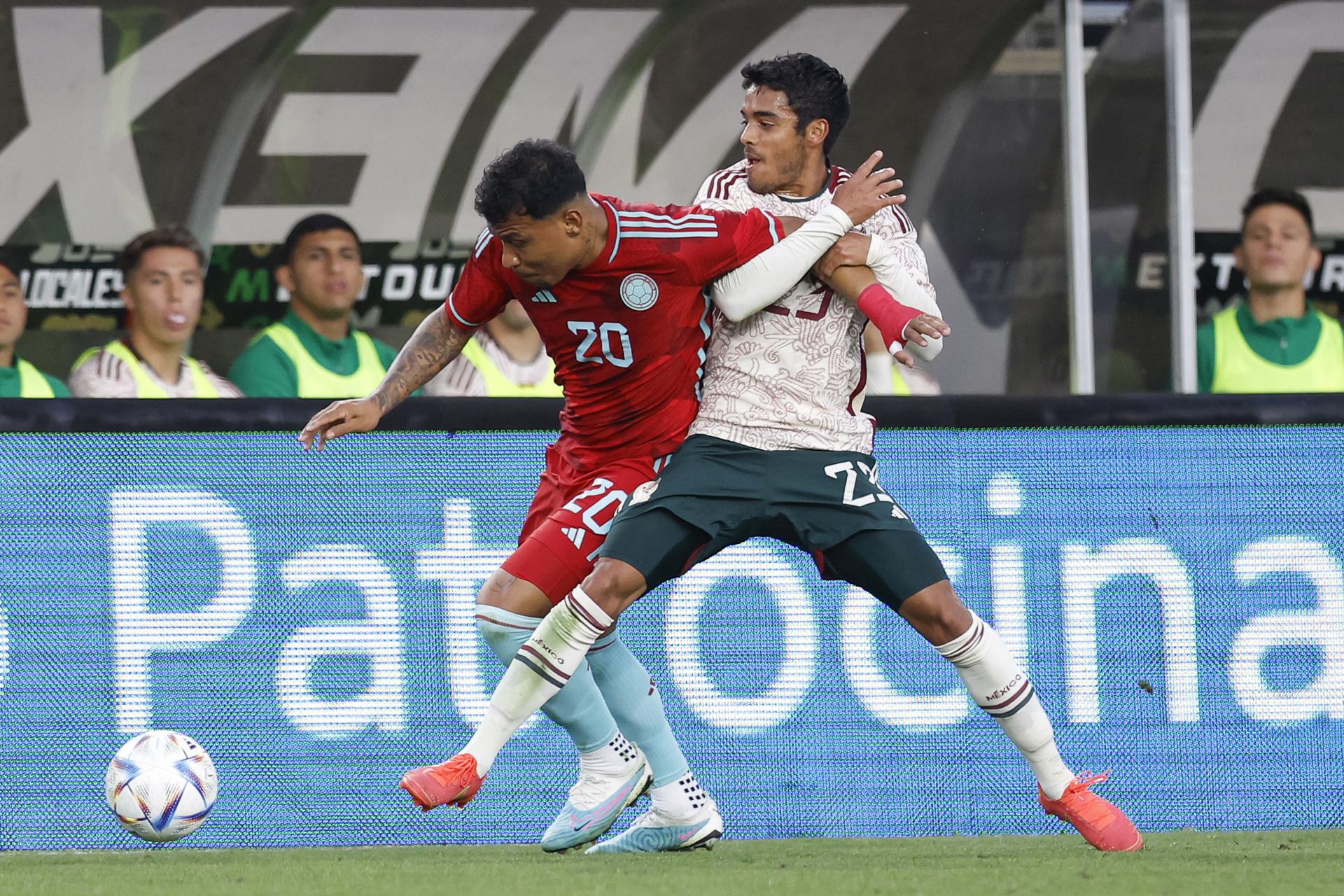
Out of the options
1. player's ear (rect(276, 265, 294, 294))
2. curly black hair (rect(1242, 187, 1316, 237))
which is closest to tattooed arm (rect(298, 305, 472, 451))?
player's ear (rect(276, 265, 294, 294))

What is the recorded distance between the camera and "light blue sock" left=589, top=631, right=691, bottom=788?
16.2ft

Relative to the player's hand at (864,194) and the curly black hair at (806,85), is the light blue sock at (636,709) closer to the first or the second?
the player's hand at (864,194)

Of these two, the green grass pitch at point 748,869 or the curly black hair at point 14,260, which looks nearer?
the green grass pitch at point 748,869

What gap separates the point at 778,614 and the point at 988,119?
3.39 meters

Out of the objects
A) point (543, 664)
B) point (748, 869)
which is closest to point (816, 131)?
point (543, 664)

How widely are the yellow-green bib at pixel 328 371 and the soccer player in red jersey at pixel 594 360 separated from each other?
247 cm

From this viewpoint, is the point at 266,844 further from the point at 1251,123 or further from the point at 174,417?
the point at 1251,123

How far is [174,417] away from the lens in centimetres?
550

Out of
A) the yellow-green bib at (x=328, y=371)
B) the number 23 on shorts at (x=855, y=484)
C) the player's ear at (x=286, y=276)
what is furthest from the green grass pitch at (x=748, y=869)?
the player's ear at (x=286, y=276)

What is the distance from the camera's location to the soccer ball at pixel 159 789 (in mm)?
4859

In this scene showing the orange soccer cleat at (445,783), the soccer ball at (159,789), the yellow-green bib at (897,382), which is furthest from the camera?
the yellow-green bib at (897,382)

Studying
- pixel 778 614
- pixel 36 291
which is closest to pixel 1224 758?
pixel 778 614

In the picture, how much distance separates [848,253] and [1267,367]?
3615 mm

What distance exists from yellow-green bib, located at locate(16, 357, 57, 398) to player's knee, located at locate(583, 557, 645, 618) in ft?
11.2
